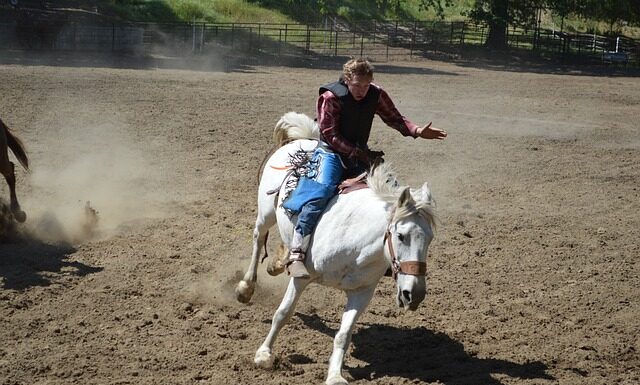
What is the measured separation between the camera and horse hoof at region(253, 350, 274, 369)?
5.95 metres

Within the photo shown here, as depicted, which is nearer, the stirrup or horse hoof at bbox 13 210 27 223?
the stirrup

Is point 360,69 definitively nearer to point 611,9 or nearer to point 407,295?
point 407,295

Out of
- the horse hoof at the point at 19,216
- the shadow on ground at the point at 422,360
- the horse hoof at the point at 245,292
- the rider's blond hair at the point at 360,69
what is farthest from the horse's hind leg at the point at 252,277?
the horse hoof at the point at 19,216

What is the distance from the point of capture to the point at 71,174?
11812 millimetres

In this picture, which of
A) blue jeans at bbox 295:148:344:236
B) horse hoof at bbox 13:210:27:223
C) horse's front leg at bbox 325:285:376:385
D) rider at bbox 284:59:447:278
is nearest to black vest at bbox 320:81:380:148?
rider at bbox 284:59:447:278

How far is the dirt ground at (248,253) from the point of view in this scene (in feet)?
20.4

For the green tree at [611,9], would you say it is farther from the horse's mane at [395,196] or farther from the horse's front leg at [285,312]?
the horse's front leg at [285,312]

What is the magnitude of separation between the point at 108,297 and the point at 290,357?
199 centimetres

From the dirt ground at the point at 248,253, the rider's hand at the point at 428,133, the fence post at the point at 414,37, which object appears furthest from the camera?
the fence post at the point at 414,37

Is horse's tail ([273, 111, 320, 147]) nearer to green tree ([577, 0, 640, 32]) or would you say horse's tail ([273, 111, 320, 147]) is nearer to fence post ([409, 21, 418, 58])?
fence post ([409, 21, 418, 58])

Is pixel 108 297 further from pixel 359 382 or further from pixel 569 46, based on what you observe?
pixel 569 46


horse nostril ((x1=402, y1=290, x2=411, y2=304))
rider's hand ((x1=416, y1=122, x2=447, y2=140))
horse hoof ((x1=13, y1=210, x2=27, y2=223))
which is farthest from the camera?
horse hoof ((x1=13, y1=210, x2=27, y2=223))

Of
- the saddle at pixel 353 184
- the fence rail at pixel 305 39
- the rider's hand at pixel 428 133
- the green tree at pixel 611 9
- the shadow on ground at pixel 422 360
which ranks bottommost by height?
the shadow on ground at pixel 422 360

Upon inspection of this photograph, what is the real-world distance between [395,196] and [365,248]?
1.43 ft
